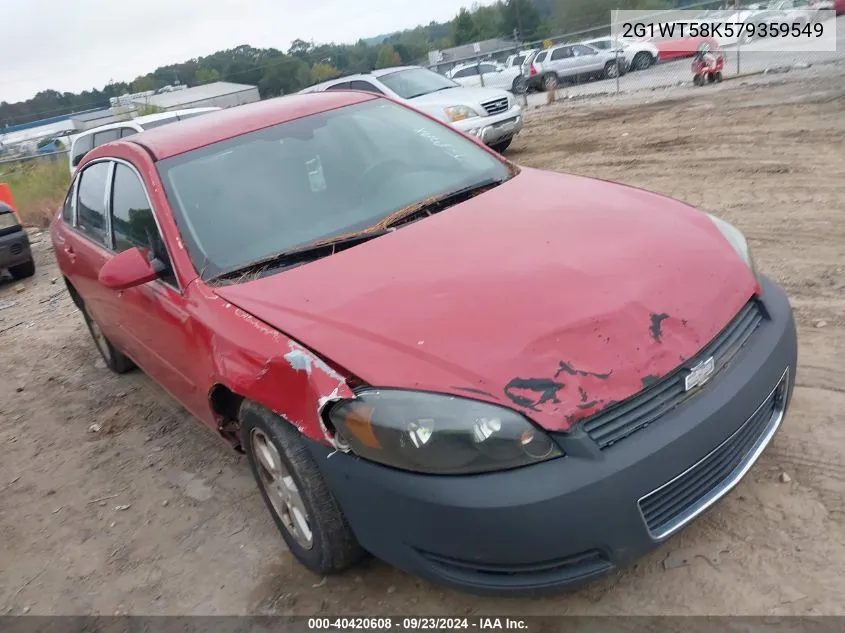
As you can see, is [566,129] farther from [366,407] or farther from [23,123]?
[23,123]

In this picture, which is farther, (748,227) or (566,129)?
(566,129)

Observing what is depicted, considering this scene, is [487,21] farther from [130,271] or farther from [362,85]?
[130,271]

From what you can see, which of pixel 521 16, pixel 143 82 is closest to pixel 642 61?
pixel 143 82

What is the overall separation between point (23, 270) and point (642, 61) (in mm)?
20852

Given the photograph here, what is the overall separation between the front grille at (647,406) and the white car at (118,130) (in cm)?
1042

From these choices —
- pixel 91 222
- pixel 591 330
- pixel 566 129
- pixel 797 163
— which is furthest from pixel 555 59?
pixel 591 330

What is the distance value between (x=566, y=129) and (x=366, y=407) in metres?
11.7

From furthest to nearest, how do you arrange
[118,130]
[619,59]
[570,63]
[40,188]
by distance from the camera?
[570,63] → [619,59] → [40,188] → [118,130]

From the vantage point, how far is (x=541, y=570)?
2.09m

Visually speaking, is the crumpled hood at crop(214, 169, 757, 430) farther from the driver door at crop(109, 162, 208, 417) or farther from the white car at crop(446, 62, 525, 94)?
the white car at crop(446, 62, 525, 94)

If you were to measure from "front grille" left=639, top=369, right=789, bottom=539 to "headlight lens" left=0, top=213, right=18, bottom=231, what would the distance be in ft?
30.5

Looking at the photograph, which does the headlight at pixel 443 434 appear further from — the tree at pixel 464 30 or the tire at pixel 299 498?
the tree at pixel 464 30

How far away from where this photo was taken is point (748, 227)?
18.0 feet

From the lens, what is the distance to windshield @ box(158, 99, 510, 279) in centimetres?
306
